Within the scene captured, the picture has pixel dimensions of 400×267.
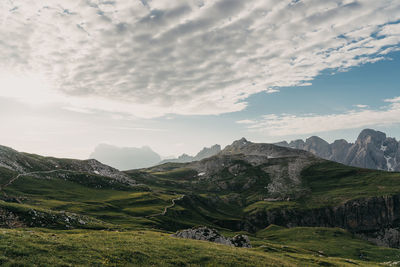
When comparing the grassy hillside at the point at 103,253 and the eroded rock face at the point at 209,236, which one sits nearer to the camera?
the grassy hillside at the point at 103,253

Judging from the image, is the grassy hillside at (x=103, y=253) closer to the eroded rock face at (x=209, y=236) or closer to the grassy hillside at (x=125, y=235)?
the grassy hillside at (x=125, y=235)

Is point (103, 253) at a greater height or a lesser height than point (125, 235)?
greater

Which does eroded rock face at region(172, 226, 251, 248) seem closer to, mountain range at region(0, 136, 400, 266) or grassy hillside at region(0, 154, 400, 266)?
mountain range at region(0, 136, 400, 266)

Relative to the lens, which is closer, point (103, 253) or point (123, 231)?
point (103, 253)

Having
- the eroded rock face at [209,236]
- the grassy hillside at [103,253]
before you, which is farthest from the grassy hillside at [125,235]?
the eroded rock face at [209,236]

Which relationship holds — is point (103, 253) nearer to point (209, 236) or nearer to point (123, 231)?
point (123, 231)

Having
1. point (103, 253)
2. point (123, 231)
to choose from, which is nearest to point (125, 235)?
point (103, 253)

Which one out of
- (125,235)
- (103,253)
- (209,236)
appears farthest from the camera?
(209,236)

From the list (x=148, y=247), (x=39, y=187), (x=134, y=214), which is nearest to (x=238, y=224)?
(x=134, y=214)

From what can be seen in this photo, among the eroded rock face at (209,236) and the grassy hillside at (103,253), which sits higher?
the grassy hillside at (103,253)

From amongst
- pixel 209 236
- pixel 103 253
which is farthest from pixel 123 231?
pixel 103 253

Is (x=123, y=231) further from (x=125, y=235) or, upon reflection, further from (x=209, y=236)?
(x=209, y=236)

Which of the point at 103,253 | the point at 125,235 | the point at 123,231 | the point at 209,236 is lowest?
the point at 123,231

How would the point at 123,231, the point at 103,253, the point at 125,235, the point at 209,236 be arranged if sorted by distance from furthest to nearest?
the point at 123,231
the point at 209,236
the point at 125,235
the point at 103,253
